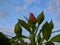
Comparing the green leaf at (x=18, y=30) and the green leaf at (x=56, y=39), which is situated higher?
the green leaf at (x=18, y=30)

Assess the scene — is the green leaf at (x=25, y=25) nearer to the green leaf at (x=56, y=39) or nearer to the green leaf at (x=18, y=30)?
the green leaf at (x=18, y=30)

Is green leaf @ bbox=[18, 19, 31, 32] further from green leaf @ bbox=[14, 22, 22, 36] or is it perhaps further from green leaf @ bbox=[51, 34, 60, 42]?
green leaf @ bbox=[51, 34, 60, 42]

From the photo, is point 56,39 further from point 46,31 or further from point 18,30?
point 18,30

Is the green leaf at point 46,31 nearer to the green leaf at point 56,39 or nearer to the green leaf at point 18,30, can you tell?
the green leaf at point 56,39

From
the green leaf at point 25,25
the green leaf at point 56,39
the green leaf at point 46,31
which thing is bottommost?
the green leaf at point 56,39

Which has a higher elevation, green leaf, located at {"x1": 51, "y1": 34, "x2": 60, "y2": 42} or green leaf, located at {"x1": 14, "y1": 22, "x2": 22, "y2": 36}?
green leaf, located at {"x1": 14, "y1": 22, "x2": 22, "y2": 36}

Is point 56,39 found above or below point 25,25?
below

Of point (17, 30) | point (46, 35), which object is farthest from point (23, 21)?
point (46, 35)

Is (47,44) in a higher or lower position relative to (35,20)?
lower

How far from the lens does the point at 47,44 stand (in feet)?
4.12

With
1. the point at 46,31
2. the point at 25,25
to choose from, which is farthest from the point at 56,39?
the point at 25,25

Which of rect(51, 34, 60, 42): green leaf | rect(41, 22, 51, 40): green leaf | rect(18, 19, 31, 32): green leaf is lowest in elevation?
rect(51, 34, 60, 42): green leaf

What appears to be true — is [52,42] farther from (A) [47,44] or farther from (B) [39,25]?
(B) [39,25]

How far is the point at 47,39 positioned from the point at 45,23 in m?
0.11
